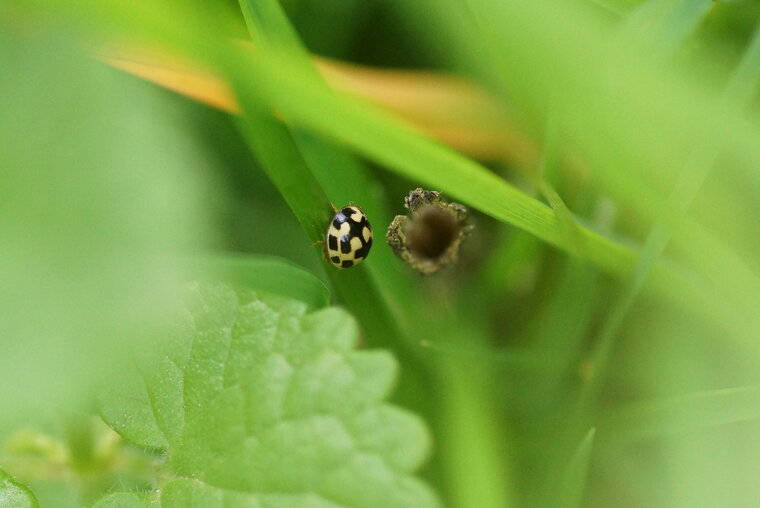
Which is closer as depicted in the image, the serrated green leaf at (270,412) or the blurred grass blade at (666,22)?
the serrated green leaf at (270,412)

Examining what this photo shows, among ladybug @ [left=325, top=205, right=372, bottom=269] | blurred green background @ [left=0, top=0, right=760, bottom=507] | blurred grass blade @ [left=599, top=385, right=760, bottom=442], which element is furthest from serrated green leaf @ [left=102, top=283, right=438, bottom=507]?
blurred grass blade @ [left=599, top=385, right=760, bottom=442]

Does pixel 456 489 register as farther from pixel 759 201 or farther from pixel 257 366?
pixel 759 201

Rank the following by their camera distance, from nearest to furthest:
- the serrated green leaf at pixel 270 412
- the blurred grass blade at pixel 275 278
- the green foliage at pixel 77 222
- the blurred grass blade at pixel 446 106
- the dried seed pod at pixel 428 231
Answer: the green foliage at pixel 77 222 → the serrated green leaf at pixel 270 412 → the blurred grass blade at pixel 275 278 → the dried seed pod at pixel 428 231 → the blurred grass blade at pixel 446 106

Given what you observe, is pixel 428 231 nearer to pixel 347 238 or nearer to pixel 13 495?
pixel 347 238

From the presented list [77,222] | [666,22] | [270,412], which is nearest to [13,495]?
[270,412]

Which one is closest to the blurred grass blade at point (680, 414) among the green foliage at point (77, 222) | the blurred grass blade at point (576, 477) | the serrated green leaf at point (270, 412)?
the blurred grass blade at point (576, 477)

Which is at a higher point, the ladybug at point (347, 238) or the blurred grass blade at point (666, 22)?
the blurred grass blade at point (666, 22)

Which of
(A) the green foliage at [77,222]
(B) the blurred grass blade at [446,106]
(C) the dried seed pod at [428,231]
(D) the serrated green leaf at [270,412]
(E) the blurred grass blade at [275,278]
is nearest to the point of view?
(A) the green foliage at [77,222]

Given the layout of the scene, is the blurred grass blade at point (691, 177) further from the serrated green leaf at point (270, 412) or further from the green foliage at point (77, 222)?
the green foliage at point (77, 222)
